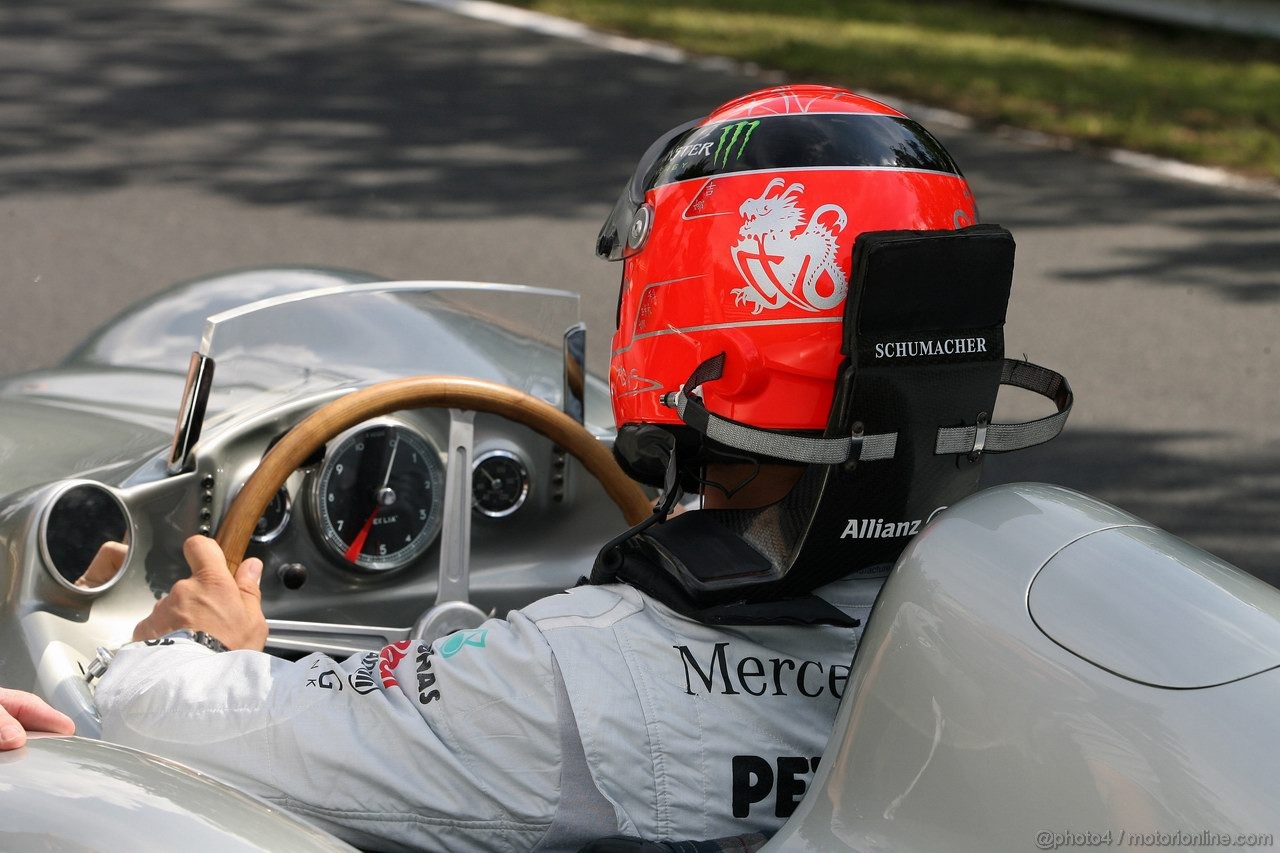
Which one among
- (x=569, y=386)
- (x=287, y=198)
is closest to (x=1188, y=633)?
(x=569, y=386)

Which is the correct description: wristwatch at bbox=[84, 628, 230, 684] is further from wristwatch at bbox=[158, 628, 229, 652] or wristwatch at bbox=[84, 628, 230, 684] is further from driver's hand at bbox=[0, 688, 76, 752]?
driver's hand at bbox=[0, 688, 76, 752]

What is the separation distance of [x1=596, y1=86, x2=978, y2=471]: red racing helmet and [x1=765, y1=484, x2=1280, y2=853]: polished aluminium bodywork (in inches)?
12.4

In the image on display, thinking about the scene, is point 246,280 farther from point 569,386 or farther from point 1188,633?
point 1188,633

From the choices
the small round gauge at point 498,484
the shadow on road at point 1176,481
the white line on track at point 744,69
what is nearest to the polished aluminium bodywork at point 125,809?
the small round gauge at point 498,484

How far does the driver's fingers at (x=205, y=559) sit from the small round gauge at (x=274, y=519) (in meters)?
0.34

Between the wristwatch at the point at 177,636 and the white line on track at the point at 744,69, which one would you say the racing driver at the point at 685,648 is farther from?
the white line on track at the point at 744,69

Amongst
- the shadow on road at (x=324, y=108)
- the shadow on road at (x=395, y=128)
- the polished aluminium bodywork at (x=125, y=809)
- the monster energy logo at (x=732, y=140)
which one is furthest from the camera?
the shadow on road at (x=324, y=108)

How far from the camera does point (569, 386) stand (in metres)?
2.68

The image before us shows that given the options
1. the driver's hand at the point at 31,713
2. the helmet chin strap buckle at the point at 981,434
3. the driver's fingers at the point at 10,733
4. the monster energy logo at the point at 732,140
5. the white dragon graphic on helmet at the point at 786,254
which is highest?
the monster energy logo at the point at 732,140

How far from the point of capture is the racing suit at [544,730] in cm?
171

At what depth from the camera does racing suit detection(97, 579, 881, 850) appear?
1.71 metres

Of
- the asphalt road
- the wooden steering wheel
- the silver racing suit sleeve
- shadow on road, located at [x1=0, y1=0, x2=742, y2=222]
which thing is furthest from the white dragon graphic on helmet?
shadow on road, located at [x1=0, y1=0, x2=742, y2=222]

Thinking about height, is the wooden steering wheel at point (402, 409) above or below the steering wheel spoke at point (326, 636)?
above

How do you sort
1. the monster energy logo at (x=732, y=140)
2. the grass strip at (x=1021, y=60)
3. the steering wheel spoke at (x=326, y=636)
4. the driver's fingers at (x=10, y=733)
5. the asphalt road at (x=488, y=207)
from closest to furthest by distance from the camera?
the driver's fingers at (x=10, y=733) < the monster energy logo at (x=732, y=140) < the steering wheel spoke at (x=326, y=636) < the asphalt road at (x=488, y=207) < the grass strip at (x=1021, y=60)
